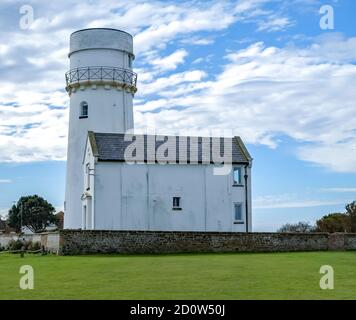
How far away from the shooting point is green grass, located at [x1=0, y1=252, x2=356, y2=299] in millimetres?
15680

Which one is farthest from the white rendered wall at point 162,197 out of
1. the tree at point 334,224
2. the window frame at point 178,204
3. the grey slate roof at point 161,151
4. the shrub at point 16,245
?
the tree at point 334,224

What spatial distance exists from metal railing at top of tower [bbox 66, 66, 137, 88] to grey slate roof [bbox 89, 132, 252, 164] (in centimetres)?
502

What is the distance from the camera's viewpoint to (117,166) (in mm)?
41625

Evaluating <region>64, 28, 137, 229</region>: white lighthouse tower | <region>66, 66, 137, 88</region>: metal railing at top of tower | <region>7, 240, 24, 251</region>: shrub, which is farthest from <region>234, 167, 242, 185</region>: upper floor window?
<region>7, 240, 24, 251</region>: shrub

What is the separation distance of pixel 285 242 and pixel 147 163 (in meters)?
10.6

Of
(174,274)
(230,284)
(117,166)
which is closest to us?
(230,284)

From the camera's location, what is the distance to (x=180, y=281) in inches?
720

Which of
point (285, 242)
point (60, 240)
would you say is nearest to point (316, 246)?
point (285, 242)

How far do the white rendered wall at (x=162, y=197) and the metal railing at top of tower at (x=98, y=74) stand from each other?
7864 millimetres

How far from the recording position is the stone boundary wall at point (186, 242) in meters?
32.9

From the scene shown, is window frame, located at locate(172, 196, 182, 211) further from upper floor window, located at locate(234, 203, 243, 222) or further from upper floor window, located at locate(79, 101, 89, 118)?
upper floor window, located at locate(79, 101, 89, 118)

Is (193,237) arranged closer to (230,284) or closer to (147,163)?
(147,163)

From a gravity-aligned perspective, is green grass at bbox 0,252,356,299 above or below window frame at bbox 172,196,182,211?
below
